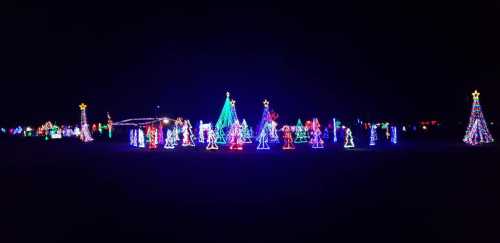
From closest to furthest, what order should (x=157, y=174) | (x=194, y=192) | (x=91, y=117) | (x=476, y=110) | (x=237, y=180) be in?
(x=194, y=192) → (x=237, y=180) → (x=157, y=174) → (x=476, y=110) → (x=91, y=117)

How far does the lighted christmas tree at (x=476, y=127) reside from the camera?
960 inches

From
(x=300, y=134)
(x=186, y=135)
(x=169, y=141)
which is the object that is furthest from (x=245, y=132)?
(x=169, y=141)

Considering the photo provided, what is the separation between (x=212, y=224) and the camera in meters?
6.26

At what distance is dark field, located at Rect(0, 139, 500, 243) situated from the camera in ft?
19.0

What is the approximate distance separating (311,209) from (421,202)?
2129mm

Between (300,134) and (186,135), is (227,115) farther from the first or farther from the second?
(300,134)

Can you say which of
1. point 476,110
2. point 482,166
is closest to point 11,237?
point 482,166

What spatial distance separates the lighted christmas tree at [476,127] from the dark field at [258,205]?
13759mm

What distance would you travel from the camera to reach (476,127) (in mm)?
24625

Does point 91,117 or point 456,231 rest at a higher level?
point 91,117

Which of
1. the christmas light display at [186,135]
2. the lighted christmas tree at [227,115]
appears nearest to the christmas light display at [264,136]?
the lighted christmas tree at [227,115]

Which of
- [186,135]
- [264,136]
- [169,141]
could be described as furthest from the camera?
[186,135]

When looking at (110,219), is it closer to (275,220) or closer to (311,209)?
(275,220)

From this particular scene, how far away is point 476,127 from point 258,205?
72.0ft
